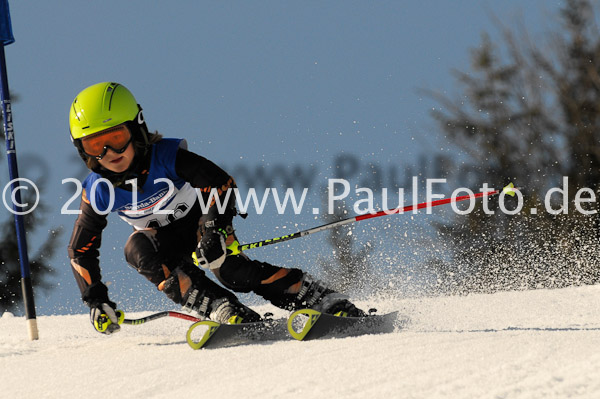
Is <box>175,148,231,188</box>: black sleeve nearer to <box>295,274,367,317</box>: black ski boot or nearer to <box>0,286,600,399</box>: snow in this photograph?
<box>295,274,367,317</box>: black ski boot

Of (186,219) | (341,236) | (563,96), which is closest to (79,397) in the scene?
(186,219)

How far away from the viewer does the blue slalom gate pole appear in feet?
18.4

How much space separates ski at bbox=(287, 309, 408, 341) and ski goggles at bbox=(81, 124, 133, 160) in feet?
4.88

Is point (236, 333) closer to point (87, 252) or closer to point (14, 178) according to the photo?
point (87, 252)

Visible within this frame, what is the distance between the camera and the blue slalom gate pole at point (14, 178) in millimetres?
5621

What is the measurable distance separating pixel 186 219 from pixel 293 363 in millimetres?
1650

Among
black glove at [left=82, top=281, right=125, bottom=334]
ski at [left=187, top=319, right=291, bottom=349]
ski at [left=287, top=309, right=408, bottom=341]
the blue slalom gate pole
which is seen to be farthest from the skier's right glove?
the blue slalom gate pole

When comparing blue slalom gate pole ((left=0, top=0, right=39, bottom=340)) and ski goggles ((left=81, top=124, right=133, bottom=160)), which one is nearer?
ski goggles ((left=81, top=124, right=133, bottom=160))

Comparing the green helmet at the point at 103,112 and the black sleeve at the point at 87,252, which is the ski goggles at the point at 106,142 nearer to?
the green helmet at the point at 103,112

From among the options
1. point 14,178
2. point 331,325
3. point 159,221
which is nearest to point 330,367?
point 331,325

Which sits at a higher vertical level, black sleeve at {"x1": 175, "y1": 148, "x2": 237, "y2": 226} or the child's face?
the child's face

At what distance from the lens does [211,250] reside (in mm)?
4105

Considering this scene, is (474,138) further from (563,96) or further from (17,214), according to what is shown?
(17,214)

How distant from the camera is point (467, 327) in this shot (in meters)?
A: 4.95
